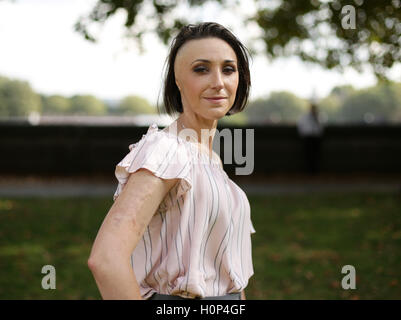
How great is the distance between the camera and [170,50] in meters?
1.82

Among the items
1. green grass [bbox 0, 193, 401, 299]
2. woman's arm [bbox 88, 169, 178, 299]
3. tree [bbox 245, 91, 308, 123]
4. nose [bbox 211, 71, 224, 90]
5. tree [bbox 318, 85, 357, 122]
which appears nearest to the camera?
woman's arm [bbox 88, 169, 178, 299]

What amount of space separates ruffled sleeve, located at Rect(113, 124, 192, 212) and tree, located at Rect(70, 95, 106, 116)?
511 inches

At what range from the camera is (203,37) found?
5.62ft

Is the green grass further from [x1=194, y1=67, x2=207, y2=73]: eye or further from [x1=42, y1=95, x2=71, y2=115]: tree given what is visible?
[x1=194, y1=67, x2=207, y2=73]: eye

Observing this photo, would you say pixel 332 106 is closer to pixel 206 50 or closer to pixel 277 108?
pixel 277 108

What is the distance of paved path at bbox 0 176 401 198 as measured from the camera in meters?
13.0

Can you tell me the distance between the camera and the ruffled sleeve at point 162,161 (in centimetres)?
145

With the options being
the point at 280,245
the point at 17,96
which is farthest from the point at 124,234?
the point at 17,96

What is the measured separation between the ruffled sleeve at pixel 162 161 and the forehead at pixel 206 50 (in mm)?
283

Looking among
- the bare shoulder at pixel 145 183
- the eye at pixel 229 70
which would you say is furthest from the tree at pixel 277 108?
the bare shoulder at pixel 145 183

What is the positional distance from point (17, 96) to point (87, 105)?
10.9 ft

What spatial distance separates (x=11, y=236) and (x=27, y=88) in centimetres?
491

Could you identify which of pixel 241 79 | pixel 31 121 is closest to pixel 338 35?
pixel 31 121

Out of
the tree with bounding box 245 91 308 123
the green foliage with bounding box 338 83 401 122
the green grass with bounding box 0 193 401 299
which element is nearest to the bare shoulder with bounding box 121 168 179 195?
the green grass with bounding box 0 193 401 299
